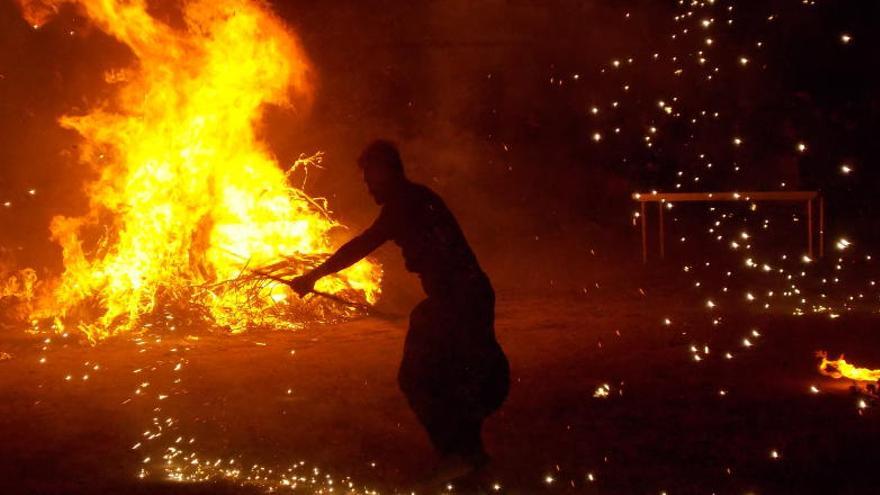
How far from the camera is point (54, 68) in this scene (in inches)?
552

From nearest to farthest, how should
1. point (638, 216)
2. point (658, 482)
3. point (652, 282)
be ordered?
point (658, 482) < point (652, 282) < point (638, 216)

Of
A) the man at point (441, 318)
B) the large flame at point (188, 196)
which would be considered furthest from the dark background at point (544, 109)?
the man at point (441, 318)

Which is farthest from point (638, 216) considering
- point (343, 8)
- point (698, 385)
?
point (698, 385)

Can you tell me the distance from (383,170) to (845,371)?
4627 millimetres

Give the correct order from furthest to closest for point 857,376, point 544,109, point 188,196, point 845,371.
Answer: point 544,109
point 188,196
point 845,371
point 857,376

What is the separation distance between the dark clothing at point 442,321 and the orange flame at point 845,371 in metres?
3.74

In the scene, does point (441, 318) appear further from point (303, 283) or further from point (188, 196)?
point (188, 196)

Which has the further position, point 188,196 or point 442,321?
point 188,196

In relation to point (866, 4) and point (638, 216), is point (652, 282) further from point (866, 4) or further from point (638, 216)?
point (866, 4)

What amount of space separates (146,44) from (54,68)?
3.54 meters

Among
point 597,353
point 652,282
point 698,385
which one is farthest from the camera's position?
point 652,282

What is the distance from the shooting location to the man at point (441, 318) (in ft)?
16.1

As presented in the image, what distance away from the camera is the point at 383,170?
5.00 meters

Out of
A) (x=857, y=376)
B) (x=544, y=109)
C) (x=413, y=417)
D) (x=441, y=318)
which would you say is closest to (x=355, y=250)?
(x=441, y=318)
